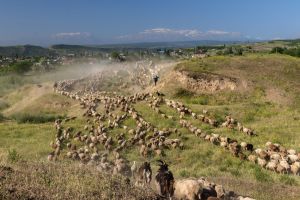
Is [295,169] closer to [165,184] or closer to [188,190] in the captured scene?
[188,190]

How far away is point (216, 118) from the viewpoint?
35.8m

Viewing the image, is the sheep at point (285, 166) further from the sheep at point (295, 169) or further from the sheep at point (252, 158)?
the sheep at point (252, 158)

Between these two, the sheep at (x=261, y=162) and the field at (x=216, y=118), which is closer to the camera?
the field at (x=216, y=118)

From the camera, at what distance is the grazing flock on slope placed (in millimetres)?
15531

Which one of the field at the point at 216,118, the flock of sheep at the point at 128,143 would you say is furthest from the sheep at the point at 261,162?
the flock of sheep at the point at 128,143

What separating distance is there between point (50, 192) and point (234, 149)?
15.3 metres

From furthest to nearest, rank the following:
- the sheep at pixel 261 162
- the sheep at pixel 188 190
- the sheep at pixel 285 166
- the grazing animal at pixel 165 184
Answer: the sheep at pixel 261 162 < the sheep at pixel 285 166 < the grazing animal at pixel 165 184 < the sheep at pixel 188 190

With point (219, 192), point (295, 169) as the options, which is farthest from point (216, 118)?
point (219, 192)

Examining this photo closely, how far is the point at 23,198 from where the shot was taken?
1264cm

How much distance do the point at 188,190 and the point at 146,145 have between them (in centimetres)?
1307

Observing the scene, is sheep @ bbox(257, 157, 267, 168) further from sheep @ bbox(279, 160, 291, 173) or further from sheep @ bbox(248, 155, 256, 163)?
sheep @ bbox(279, 160, 291, 173)

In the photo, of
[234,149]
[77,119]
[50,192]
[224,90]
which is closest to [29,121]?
[77,119]

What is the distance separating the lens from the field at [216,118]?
2102 centimetres

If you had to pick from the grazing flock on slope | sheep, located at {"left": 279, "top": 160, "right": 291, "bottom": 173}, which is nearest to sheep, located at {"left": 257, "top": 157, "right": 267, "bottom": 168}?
the grazing flock on slope
